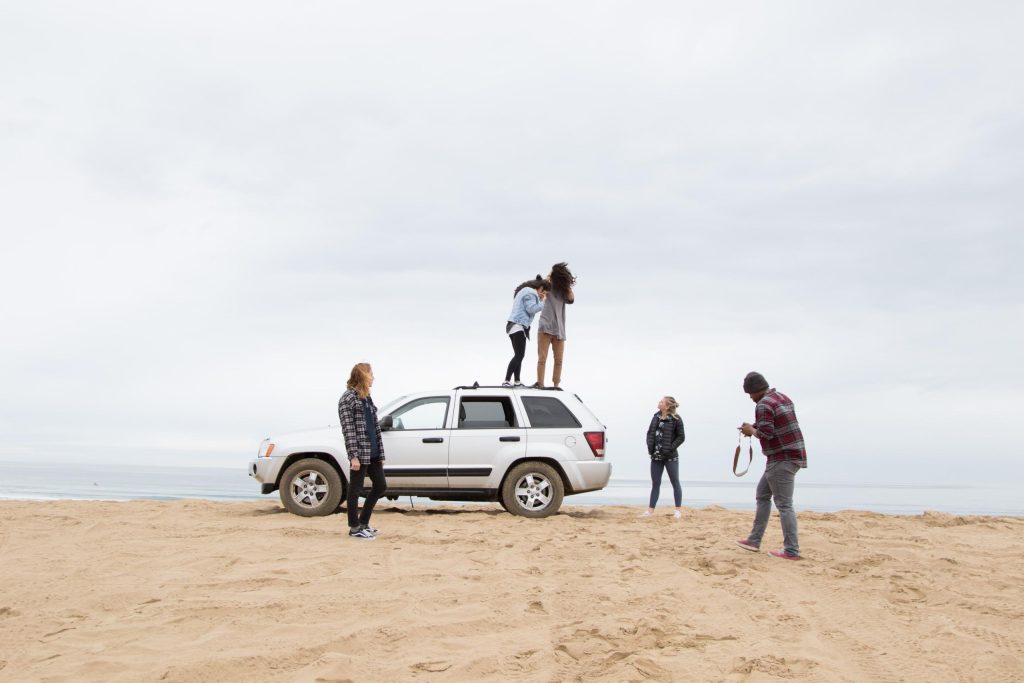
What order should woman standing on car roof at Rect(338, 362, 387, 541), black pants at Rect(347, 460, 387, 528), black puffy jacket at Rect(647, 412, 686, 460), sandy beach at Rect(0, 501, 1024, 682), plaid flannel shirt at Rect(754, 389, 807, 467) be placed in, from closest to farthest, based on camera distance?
1. sandy beach at Rect(0, 501, 1024, 682)
2. plaid flannel shirt at Rect(754, 389, 807, 467)
3. woman standing on car roof at Rect(338, 362, 387, 541)
4. black pants at Rect(347, 460, 387, 528)
5. black puffy jacket at Rect(647, 412, 686, 460)

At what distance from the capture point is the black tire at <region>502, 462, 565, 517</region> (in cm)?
1153

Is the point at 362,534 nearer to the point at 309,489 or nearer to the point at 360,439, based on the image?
the point at 360,439

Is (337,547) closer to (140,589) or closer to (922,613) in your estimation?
(140,589)

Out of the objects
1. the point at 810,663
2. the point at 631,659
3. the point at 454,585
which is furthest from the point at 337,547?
the point at 810,663

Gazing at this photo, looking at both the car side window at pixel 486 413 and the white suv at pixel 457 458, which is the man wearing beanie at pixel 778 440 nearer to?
the white suv at pixel 457 458

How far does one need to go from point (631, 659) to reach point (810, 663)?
44.0 inches

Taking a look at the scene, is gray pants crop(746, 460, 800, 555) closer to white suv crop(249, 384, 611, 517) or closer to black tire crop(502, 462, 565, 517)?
white suv crop(249, 384, 611, 517)

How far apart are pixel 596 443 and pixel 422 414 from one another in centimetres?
244

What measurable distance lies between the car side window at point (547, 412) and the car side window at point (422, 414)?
116cm

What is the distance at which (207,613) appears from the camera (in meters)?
6.41

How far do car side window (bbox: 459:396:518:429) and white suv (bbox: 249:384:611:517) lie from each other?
14 millimetres

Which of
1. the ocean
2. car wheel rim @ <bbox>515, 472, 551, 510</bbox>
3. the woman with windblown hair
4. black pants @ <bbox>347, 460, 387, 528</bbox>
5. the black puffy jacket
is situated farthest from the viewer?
the ocean

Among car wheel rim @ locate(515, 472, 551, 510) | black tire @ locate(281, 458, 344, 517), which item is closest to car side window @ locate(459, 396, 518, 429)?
car wheel rim @ locate(515, 472, 551, 510)

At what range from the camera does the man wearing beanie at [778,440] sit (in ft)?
27.4
